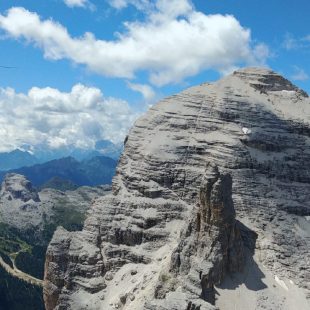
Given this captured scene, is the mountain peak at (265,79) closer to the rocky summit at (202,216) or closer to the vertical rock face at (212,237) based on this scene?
the rocky summit at (202,216)

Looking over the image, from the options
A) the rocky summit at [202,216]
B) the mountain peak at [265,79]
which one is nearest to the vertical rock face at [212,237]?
the rocky summit at [202,216]

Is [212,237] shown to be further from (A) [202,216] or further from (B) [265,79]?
(B) [265,79]

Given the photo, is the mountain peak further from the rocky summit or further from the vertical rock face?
the vertical rock face

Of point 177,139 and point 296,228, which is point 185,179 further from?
point 296,228

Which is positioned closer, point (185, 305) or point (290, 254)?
point (185, 305)

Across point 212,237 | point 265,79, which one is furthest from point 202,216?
point 265,79

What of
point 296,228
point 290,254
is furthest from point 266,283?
point 296,228

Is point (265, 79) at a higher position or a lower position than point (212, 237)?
higher

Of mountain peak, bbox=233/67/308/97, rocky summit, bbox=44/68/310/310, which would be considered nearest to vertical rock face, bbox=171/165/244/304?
rocky summit, bbox=44/68/310/310
